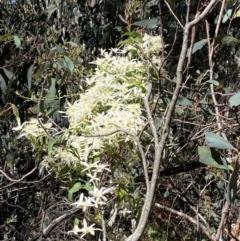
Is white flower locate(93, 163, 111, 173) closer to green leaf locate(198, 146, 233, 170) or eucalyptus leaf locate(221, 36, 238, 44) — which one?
green leaf locate(198, 146, 233, 170)

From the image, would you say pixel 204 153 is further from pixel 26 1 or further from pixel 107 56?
pixel 26 1

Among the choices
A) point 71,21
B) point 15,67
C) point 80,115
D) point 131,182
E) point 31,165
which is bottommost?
point 31,165

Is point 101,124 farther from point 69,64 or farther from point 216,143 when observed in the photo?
point 69,64

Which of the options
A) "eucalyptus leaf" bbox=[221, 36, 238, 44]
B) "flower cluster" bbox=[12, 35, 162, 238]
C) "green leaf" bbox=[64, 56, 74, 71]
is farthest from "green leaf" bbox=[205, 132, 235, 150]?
"green leaf" bbox=[64, 56, 74, 71]

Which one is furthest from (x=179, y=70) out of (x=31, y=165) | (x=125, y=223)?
(x=31, y=165)

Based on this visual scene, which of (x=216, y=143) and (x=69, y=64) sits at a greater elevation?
(x=216, y=143)

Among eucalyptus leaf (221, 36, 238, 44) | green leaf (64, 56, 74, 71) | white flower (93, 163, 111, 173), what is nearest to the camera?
white flower (93, 163, 111, 173)

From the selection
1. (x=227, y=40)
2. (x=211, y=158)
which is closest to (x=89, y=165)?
(x=211, y=158)

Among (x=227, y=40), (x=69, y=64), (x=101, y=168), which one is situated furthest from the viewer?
(x=69, y=64)

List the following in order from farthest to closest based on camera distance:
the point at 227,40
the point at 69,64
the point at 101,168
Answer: the point at 69,64 < the point at 227,40 < the point at 101,168

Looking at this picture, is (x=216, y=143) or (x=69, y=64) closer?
(x=216, y=143)

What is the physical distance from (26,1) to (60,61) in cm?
169

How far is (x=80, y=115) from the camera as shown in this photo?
1120mm

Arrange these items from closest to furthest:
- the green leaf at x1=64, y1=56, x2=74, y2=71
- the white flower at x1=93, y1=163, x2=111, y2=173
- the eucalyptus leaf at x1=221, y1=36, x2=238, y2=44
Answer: the white flower at x1=93, y1=163, x2=111, y2=173, the eucalyptus leaf at x1=221, y1=36, x2=238, y2=44, the green leaf at x1=64, y1=56, x2=74, y2=71
